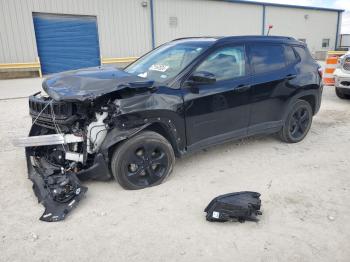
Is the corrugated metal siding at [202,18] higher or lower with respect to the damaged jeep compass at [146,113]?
higher

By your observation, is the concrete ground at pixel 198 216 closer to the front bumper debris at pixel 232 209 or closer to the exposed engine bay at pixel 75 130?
the front bumper debris at pixel 232 209

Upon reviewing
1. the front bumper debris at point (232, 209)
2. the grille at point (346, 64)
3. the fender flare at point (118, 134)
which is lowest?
the front bumper debris at point (232, 209)

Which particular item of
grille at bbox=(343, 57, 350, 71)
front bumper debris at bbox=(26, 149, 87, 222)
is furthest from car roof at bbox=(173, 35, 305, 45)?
grille at bbox=(343, 57, 350, 71)

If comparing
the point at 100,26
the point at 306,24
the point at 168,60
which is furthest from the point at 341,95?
the point at 306,24

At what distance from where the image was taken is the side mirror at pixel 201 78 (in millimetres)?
3916

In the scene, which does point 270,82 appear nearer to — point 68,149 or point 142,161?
point 142,161

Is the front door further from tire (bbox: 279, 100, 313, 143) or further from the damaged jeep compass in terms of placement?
tire (bbox: 279, 100, 313, 143)

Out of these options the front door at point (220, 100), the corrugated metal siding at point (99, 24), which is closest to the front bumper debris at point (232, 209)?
the front door at point (220, 100)

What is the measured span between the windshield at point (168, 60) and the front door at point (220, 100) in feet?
0.70

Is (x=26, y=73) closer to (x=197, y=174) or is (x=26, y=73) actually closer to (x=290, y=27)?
(x=197, y=174)

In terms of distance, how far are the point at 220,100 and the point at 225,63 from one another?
1.79ft

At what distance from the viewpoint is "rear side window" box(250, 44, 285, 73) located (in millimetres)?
4707

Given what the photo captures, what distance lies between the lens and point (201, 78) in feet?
12.9

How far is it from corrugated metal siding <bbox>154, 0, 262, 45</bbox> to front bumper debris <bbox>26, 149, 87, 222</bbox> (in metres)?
15.8
